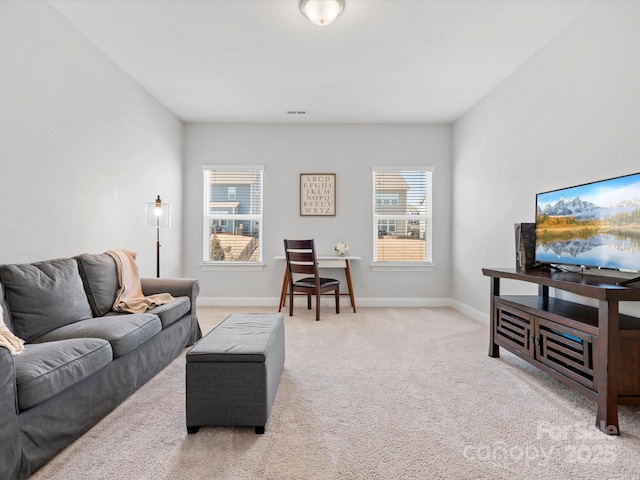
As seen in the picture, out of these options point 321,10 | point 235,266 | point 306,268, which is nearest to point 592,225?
point 321,10

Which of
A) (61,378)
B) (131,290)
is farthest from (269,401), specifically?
(131,290)

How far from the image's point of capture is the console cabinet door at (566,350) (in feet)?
6.19

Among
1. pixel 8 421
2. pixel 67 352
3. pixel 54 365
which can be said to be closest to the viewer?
pixel 8 421

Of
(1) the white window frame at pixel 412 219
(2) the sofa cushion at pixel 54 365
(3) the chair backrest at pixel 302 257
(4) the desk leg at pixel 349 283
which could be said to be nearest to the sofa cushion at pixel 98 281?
(2) the sofa cushion at pixel 54 365

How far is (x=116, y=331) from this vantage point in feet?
6.67

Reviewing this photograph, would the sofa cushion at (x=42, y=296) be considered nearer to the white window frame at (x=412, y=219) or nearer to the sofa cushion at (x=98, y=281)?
the sofa cushion at (x=98, y=281)

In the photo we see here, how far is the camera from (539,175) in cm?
308

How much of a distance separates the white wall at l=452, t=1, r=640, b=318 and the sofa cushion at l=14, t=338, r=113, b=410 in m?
3.21

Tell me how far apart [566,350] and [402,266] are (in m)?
2.98

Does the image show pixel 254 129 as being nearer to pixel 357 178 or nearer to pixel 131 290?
pixel 357 178

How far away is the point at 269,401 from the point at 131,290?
1624 millimetres

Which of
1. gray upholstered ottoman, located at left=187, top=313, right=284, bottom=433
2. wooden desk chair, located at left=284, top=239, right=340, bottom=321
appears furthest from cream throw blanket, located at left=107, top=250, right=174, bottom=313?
wooden desk chair, located at left=284, top=239, right=340, bottom=321

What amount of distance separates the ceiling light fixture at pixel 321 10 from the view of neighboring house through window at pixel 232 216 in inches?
108

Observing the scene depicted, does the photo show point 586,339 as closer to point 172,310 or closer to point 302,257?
point 172,310
